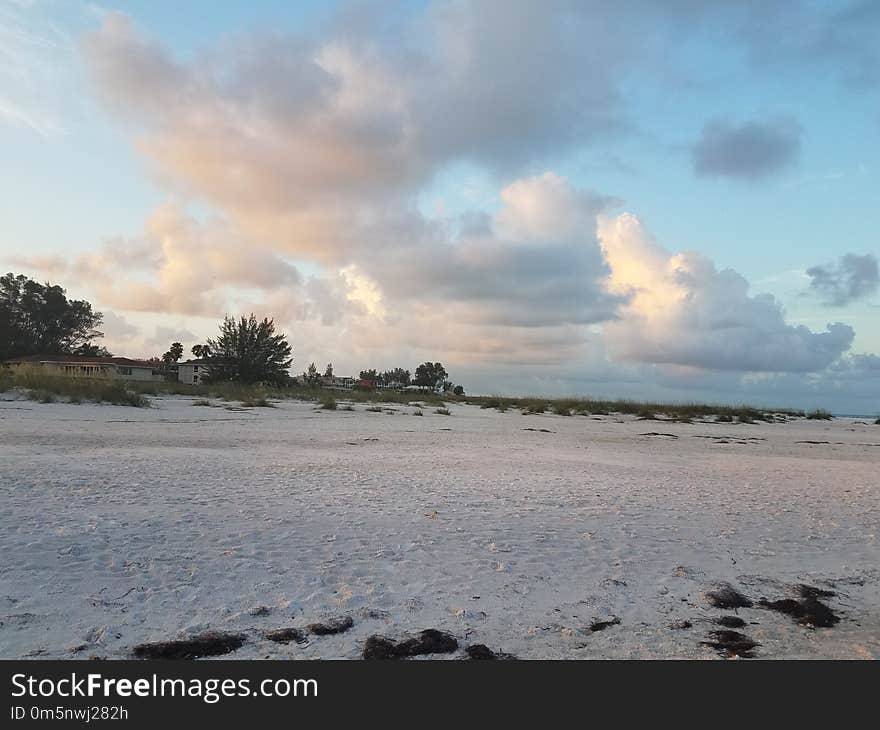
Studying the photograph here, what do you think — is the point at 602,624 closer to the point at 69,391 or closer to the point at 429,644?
the point at 429,644

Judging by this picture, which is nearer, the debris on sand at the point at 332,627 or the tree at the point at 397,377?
the debris on sand at the point at 332,627

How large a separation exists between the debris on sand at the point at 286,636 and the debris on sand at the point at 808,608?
135 inches

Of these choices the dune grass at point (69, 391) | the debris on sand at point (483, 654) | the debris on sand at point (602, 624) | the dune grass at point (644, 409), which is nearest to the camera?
the debris on sand at point (483, 654)

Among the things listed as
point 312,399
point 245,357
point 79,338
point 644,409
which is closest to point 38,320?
point 79,338

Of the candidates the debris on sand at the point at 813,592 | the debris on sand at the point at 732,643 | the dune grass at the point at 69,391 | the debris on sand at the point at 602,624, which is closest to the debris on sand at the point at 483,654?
the debris on sand at the point at 602,624

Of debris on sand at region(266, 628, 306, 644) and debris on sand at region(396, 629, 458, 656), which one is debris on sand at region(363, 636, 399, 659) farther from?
debris on sand at region(266, 628, 306, 644)

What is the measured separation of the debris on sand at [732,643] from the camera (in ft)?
12.3

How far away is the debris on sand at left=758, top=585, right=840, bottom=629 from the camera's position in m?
4.34

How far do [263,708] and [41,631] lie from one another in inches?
63.2

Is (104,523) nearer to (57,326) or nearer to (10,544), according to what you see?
(10,544)

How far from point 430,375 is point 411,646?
4001 inches

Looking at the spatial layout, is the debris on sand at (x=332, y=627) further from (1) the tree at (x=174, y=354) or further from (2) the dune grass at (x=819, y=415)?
(1) the tree at (x=174, y=354)

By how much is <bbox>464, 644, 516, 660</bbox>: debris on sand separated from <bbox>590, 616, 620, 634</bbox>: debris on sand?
76 cm

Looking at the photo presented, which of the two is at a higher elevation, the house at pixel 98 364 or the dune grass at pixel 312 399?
the house at pixel 98 364
